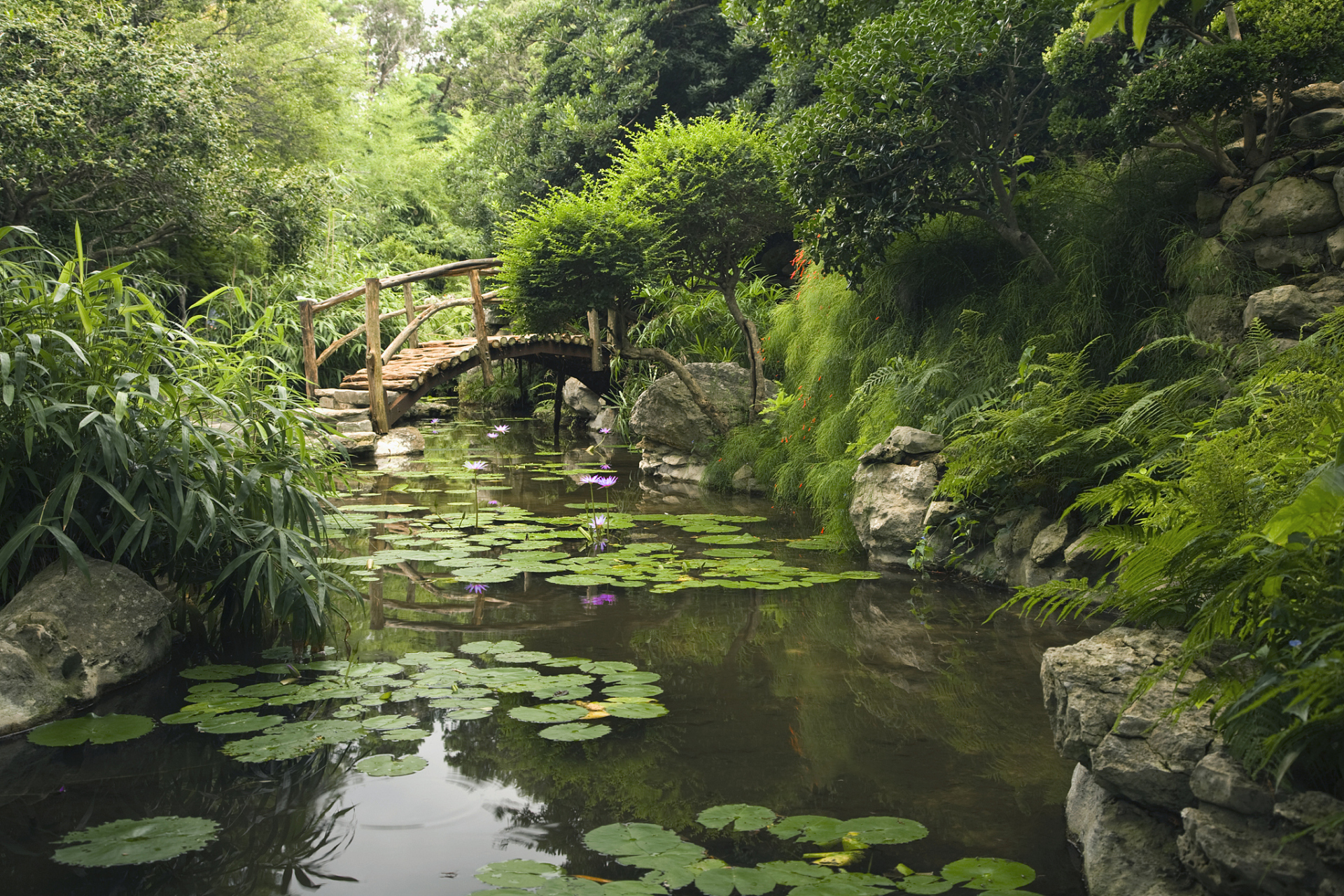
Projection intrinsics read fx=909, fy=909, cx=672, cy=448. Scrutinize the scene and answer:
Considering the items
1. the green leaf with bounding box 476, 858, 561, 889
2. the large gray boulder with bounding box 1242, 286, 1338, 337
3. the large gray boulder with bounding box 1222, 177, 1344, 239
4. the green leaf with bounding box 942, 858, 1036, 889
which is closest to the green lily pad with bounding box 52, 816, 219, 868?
the green leaf with bounding box 476, 858, 561, 889

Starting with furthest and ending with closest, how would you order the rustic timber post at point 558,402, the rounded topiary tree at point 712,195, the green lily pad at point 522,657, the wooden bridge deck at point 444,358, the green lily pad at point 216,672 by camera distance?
the rustic timber post at point 558,402 → the wooden bridge deck at point 444,358 → the rounded topiary tree at point 712,195 → the green lily pad at point 522,657 → the green lily pad at point 216,672

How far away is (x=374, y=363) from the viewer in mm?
9914

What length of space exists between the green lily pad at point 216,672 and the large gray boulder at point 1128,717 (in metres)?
2.75

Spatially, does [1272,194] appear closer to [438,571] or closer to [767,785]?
[767,785]

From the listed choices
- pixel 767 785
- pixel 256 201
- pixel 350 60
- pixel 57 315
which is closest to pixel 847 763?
pixel 767 785

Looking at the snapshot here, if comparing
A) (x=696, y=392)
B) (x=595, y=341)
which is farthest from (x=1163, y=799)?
(x=595, y=341)

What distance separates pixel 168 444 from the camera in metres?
3.39

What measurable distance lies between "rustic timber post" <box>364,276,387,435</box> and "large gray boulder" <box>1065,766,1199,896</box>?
351 inches

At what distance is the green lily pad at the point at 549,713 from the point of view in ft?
9.62

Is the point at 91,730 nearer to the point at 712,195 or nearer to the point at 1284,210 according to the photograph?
the point at 1284,210

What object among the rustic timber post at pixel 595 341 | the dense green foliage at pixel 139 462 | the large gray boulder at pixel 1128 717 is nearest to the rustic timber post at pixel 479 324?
the rustic timber post at pixel 595 341

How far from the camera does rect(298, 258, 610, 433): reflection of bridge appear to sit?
391 inches

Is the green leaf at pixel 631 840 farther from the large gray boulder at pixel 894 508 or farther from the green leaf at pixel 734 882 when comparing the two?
the large gray boulder at pixel 894 508

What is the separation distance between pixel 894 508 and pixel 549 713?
2.88 m
